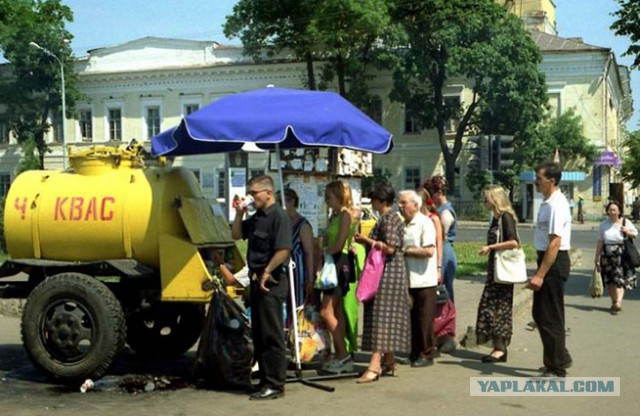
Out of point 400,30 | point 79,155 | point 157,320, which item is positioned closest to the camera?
point 79,155

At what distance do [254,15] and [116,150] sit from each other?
3923 cm

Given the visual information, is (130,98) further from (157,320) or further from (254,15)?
(157,320)

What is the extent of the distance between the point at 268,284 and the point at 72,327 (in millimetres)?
1971

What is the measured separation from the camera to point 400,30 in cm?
4372

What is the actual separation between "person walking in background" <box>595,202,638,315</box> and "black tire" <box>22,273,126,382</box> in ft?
25.6

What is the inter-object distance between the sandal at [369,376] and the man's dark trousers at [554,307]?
1.52 metres

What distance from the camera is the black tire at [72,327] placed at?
773 cm

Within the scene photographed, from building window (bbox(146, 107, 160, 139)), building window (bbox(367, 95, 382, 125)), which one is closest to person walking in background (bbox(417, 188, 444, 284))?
building window (bbox(367, 95, 382, 125))

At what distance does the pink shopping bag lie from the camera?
25.6 ft

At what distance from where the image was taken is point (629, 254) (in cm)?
1292

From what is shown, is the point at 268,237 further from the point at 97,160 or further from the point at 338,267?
the point at 97,160

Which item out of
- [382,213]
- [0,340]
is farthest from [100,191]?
[0,340]

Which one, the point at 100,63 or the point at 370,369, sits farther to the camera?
the point at 100,63

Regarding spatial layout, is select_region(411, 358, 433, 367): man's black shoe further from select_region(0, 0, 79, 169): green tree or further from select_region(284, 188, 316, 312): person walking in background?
select_region(0, 0, 79, 169): green tree
